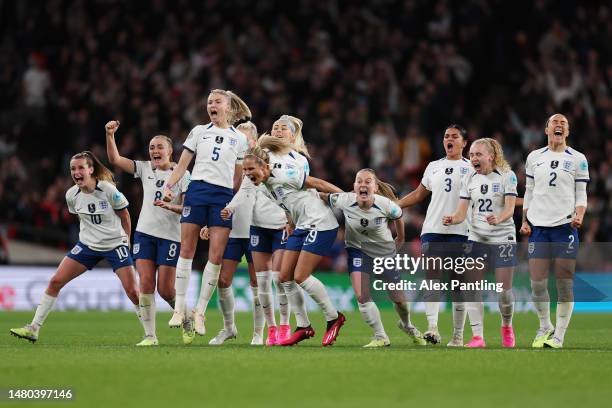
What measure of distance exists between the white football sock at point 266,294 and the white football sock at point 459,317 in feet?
6.62

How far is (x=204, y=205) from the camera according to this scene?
12.3 metres

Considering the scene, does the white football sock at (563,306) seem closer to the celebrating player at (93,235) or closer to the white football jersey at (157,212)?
the white football jersey at (157,212)

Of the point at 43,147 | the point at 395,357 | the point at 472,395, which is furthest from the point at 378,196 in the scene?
the point at 43,147

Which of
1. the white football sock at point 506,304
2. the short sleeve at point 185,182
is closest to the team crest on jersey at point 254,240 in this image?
the short sleeve at point 185,182

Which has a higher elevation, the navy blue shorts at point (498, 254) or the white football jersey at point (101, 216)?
the white football jersey at point (101, 216)

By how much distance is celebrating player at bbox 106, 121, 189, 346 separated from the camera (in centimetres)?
1256

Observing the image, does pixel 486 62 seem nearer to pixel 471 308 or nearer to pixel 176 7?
pixel 176 7

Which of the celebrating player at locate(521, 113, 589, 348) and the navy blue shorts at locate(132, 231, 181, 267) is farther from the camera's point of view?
the navy blue shorts at locate(132, 231, 181, 267)

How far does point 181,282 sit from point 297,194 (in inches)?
60.5

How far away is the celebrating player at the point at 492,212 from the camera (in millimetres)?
12570

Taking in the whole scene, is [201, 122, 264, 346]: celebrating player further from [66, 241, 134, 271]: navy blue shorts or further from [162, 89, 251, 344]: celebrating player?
[66, 241, 134, 271]: navy blue shorts

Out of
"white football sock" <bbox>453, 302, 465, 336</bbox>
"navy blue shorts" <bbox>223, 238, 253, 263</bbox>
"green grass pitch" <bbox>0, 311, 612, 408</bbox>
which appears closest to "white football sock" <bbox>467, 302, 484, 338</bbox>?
"white football sock" <bbox>453, 302, 465, 336</bbox>

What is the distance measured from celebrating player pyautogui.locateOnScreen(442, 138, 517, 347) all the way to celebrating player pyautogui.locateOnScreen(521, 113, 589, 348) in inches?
13.0

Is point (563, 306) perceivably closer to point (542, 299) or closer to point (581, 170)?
point (542, 299)
